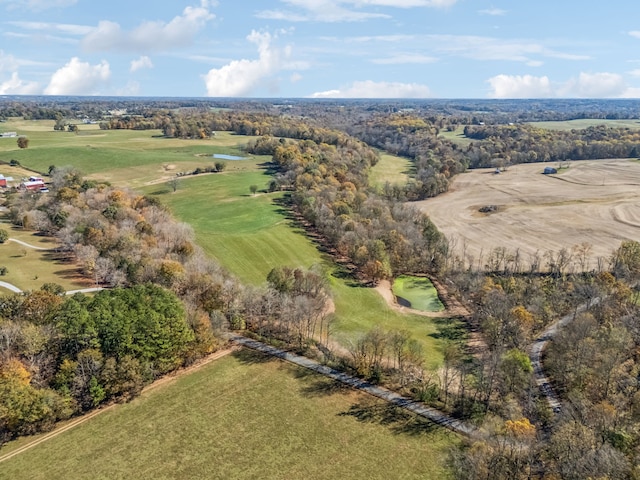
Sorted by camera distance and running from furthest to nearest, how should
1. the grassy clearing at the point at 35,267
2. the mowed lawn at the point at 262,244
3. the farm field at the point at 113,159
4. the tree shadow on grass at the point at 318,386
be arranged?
the farm field at the point at 113,159
the mowed lawn at the point at 262,244
the grassy clearing at the point at 35,267
the tree shadow on grass at the point at 318,386

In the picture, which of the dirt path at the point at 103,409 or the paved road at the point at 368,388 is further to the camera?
the paved road at the point at 368,388

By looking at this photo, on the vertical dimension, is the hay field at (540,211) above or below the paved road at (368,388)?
above

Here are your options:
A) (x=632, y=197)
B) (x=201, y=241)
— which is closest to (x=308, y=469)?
(x=201, y=241)

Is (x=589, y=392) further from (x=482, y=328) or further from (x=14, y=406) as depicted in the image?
(x=14, y=406)

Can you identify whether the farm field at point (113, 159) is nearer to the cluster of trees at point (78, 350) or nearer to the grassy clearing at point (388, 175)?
the grassy clearing at point (388, 175)

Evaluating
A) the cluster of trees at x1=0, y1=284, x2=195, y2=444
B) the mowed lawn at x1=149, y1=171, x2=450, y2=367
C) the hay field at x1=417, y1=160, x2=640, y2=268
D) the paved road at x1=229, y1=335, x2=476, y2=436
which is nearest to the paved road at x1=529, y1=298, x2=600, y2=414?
the paved road at x1=229, y1=335, x2=476, y2=436

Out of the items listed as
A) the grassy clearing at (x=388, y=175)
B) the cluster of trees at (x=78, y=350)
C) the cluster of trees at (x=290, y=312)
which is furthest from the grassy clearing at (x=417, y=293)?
the grassy clearing at (x=388, y=175)
